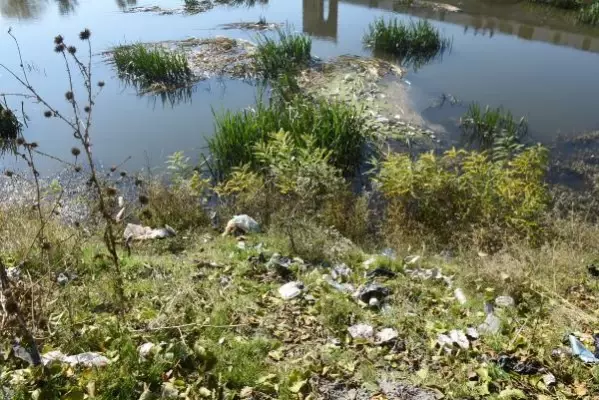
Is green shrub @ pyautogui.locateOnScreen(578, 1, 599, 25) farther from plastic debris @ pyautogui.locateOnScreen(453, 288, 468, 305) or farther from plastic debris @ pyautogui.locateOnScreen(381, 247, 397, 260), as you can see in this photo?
plastic debris @ pyautogui.locateOnScreen(453, 288, 468, 305)

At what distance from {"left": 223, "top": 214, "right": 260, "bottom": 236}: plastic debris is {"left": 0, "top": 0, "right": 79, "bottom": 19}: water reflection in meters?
10.9

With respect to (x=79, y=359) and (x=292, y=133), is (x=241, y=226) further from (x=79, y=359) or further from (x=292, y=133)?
(x=79, y=359)

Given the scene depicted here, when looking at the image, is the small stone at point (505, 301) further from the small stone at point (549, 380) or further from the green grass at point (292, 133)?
the green grass at point (292, 133)

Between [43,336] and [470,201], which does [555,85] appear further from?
[43,336]

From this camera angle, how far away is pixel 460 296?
338cm

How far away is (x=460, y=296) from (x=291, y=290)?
1.11 metres

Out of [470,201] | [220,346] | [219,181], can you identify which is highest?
[220,346]

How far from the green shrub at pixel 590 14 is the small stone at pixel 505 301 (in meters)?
9.98

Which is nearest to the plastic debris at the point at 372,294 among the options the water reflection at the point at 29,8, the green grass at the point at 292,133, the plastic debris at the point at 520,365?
the plastic debris at the point at 520,365

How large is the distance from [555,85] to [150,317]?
300 inches

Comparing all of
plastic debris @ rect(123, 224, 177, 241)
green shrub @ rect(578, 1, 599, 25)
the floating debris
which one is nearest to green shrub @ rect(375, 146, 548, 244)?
plastic debris @ rect(123, 224, 177, 241)

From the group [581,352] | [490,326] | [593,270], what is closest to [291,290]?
[490,326]

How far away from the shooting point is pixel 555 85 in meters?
8.13

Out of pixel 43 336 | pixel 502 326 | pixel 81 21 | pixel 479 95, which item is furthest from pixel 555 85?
pixel 81 21
